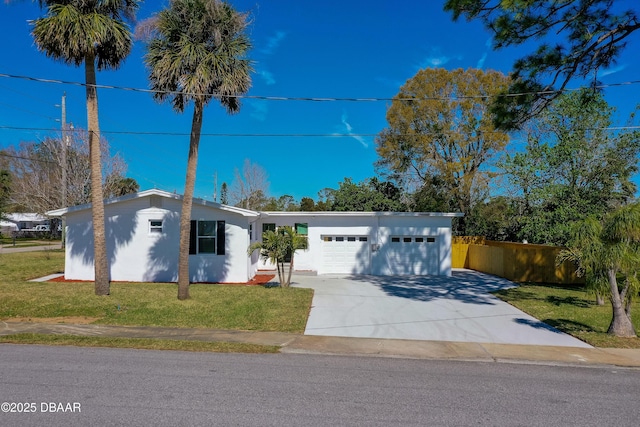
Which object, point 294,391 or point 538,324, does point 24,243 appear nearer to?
point 294,391

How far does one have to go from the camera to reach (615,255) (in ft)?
28.0

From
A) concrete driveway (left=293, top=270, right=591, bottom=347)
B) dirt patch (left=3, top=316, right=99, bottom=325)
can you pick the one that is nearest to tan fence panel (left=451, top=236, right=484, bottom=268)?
concrete driveway (left=293, top=270, right=591, bottom=347)

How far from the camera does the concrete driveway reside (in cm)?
912

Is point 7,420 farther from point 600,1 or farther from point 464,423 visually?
point 600,1

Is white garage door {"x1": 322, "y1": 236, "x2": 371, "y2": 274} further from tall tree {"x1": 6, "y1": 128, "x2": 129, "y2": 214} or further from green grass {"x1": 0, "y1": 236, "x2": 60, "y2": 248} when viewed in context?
green grass {"x1": 0, "y1": 236, "x2": 60, "y2": 248}

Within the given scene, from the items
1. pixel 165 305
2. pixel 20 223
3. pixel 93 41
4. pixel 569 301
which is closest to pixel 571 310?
pixel 569 301

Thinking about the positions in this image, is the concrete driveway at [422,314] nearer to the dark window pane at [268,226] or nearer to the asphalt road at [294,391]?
the asphalt road at [294,391]

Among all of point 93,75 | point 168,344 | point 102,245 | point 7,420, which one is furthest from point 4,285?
point 7,420

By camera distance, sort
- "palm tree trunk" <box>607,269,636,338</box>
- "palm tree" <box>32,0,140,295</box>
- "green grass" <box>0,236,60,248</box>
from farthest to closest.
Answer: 1. "green grass" <box>0,236,60,248</box>
2. "palm tree" <box>32,0,140,295</box>
3. "palm tree trunk" <box>607,269,636,338</box>

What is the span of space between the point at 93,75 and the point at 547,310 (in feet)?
49.4

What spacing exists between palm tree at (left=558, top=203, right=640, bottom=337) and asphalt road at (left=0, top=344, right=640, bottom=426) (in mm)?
2525

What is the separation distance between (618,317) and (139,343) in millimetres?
10100

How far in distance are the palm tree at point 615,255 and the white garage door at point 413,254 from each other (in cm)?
1051

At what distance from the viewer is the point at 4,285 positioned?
13.7m
